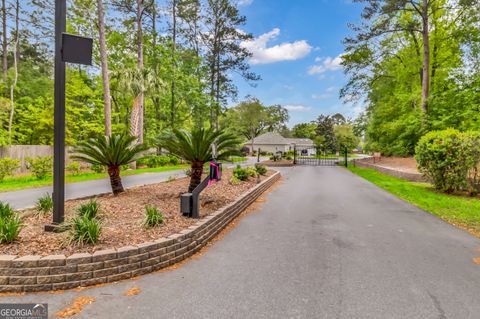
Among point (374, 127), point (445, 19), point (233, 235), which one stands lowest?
point (233, 235)

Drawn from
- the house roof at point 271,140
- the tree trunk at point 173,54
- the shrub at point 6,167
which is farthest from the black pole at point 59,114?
the house roof at point 271,140

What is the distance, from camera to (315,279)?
3410 mm

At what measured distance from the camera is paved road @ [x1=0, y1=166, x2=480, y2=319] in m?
2.73

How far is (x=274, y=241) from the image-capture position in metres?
4.89

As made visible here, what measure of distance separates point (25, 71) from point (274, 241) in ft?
92.6

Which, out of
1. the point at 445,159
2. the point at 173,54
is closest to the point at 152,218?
the point at 445,159

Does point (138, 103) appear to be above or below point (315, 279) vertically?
above

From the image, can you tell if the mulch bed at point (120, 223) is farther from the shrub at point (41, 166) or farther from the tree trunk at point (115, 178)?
the shrub at point (41, 166)

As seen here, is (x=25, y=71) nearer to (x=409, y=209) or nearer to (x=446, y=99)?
(x=409, y=209)

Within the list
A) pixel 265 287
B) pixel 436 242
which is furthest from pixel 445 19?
pixel 265 287

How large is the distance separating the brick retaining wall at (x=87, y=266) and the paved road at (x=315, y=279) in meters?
0.13

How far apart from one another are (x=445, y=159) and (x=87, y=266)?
11.1m

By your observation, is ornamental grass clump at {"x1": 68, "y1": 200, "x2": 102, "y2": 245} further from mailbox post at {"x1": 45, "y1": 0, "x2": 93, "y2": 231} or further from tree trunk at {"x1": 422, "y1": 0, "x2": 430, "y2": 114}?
tree trunk at {"x1": 422, "y1": 0, "x2": 430, "y2": 114}

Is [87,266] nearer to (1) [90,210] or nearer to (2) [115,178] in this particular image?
(1) [90,210]
